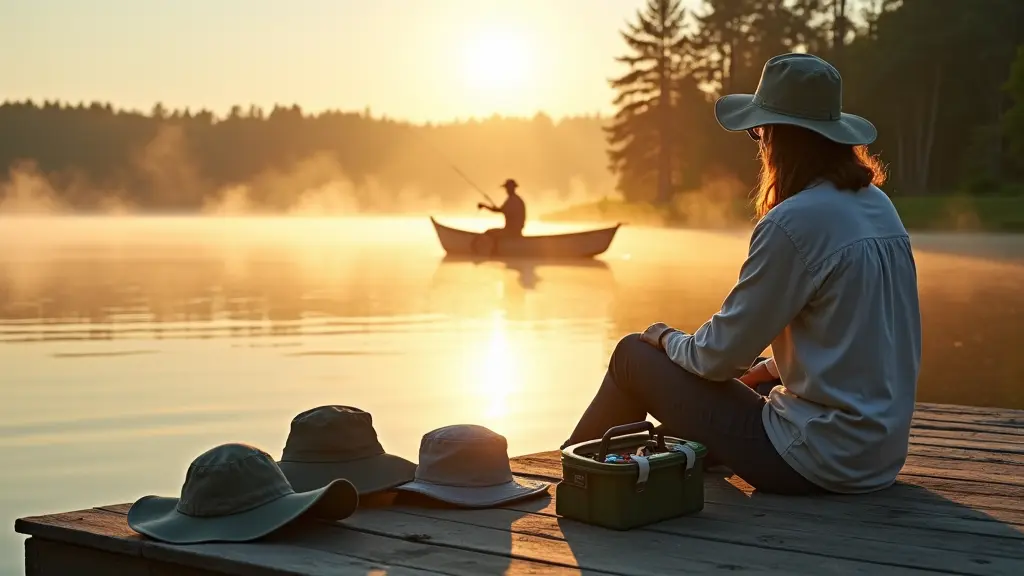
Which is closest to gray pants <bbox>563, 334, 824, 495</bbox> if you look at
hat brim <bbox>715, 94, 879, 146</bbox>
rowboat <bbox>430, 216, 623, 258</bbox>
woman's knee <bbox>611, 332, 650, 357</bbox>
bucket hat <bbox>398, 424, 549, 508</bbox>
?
woman's knee <bbox>611, 332, 650, 357</bbox>

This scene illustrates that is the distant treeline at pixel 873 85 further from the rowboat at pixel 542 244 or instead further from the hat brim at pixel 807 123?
the hat brim at pixel 807 123

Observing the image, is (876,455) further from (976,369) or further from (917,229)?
(917,229)

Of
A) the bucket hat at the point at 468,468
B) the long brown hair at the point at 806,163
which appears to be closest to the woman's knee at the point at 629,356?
the bucket hat at the point at 468,468

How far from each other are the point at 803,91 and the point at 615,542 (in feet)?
4.15

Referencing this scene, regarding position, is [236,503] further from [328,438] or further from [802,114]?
[802,114]

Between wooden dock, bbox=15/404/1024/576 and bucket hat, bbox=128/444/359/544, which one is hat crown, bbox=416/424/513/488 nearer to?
wooden dock, bbox=15/404/1024/576

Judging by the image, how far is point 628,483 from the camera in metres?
3.09

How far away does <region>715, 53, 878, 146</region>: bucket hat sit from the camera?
10.5 ft

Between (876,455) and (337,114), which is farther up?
(337,114)

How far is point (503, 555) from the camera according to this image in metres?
2.89

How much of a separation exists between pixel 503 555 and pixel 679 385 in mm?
830

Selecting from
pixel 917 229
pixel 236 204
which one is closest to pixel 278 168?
pixel 236 204

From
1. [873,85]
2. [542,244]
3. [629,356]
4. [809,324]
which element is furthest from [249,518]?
[873,85]

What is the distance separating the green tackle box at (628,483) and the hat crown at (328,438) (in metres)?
0.61
